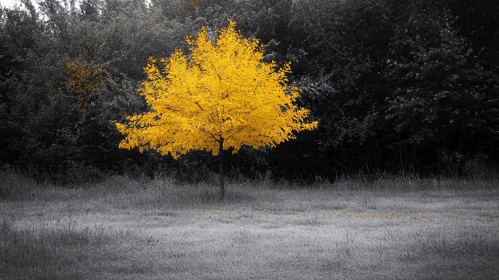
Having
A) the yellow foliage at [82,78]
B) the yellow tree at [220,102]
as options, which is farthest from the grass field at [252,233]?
the yellow foliage at [82,78]

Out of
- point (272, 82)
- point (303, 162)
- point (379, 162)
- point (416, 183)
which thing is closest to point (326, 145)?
point (303, 162)

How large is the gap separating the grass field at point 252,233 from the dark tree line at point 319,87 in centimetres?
408

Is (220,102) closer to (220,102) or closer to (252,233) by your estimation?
(220,102)

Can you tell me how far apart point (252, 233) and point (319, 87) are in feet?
47.1

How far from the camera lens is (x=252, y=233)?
12438 mm

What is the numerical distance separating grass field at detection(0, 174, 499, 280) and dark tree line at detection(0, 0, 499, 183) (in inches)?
160

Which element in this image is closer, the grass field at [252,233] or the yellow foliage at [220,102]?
the grass field at [252,233]

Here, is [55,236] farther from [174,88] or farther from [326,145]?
[326,145]

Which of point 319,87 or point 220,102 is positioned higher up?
point 319,87

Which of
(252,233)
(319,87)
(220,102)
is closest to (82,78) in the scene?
(319,87)

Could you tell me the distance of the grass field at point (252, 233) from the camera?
8867mm

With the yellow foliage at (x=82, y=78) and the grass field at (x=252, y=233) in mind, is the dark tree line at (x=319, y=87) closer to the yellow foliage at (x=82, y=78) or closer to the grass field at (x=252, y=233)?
the yellow foliage at (x=82, y=78)

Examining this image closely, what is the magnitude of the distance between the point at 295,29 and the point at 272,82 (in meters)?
11.2

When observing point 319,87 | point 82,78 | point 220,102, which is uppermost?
point 82,78
